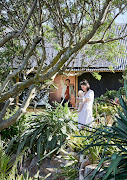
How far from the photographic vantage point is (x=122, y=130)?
8.90ft

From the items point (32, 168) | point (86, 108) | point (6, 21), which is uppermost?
point (6, 21)

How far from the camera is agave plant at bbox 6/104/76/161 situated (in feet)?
17.7

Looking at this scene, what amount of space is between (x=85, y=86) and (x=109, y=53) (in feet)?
11.3

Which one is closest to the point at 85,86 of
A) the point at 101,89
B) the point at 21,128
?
the point at 21,128

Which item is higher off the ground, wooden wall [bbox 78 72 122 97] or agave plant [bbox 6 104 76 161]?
wooden wall [bbox 78 72 122 97]

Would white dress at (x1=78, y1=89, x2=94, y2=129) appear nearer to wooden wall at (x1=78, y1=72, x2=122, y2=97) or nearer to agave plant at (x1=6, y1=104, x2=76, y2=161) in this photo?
agave plant at (x1=6, y1=104, x2=76, y2=161)

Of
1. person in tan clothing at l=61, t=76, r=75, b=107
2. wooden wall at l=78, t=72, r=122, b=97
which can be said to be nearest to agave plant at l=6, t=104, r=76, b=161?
person in tan clothing at l=61, t=76, r=75, b=107

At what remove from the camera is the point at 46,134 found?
557 centimetres

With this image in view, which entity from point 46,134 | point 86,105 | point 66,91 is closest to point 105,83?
point 66,91

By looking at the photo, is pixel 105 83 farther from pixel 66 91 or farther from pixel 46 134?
pixel 46 134

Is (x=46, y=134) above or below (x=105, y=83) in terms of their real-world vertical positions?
below

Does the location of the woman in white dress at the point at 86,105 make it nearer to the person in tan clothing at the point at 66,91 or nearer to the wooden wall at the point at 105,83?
the person in tan clothing at the point at 66,91

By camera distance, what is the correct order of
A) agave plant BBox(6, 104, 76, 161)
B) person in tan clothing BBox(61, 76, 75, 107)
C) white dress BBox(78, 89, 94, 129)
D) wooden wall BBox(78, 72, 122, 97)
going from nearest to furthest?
agave plant BBox(6, 104, 76, 161) → white dress BBox(78, 89, 94, 129) → person in tan clothing BBox(61, 76, 75, 107) → wooden wall BBox(78, 72, 122, 97)

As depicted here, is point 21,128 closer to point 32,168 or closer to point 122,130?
point 32,168
